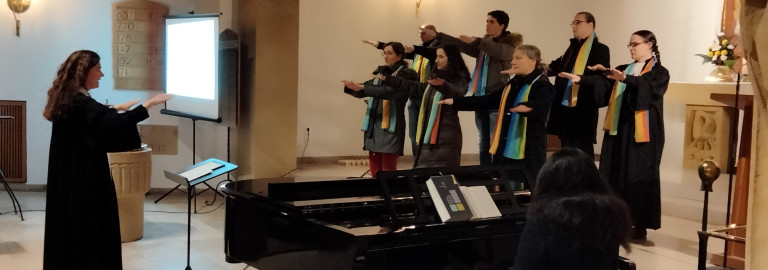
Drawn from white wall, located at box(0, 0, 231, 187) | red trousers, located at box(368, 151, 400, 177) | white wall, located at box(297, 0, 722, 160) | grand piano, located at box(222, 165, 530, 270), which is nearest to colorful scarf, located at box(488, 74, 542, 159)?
grand piano, located at box(222, 165, 530, 270)

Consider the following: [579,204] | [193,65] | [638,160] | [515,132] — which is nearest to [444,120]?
[515,132]

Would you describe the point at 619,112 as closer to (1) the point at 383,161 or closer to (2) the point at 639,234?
(2) the point at 639,234

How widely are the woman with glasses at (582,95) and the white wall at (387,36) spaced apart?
3240mm

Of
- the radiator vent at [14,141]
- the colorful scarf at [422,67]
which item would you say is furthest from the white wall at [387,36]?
the radiator vent at [14,141]

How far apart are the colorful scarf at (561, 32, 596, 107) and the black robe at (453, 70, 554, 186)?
65cm

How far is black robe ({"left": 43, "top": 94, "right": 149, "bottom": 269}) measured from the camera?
364cm

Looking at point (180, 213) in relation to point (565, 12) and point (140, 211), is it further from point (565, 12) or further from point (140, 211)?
point (565, 12)

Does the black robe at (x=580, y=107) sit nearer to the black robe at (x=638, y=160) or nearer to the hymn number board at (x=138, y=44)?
the black robe at (x=638, y=160)

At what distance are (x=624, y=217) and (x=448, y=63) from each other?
121 inches

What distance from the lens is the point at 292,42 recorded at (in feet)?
21.4

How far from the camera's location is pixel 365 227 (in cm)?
284

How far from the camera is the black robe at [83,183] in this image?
11.9ft

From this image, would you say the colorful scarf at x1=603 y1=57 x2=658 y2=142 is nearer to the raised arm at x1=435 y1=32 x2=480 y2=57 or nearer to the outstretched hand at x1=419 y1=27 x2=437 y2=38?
the raised arm at x1=435 y1=32 x2=480 y2=57

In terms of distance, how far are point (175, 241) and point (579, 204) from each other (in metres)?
3.62
